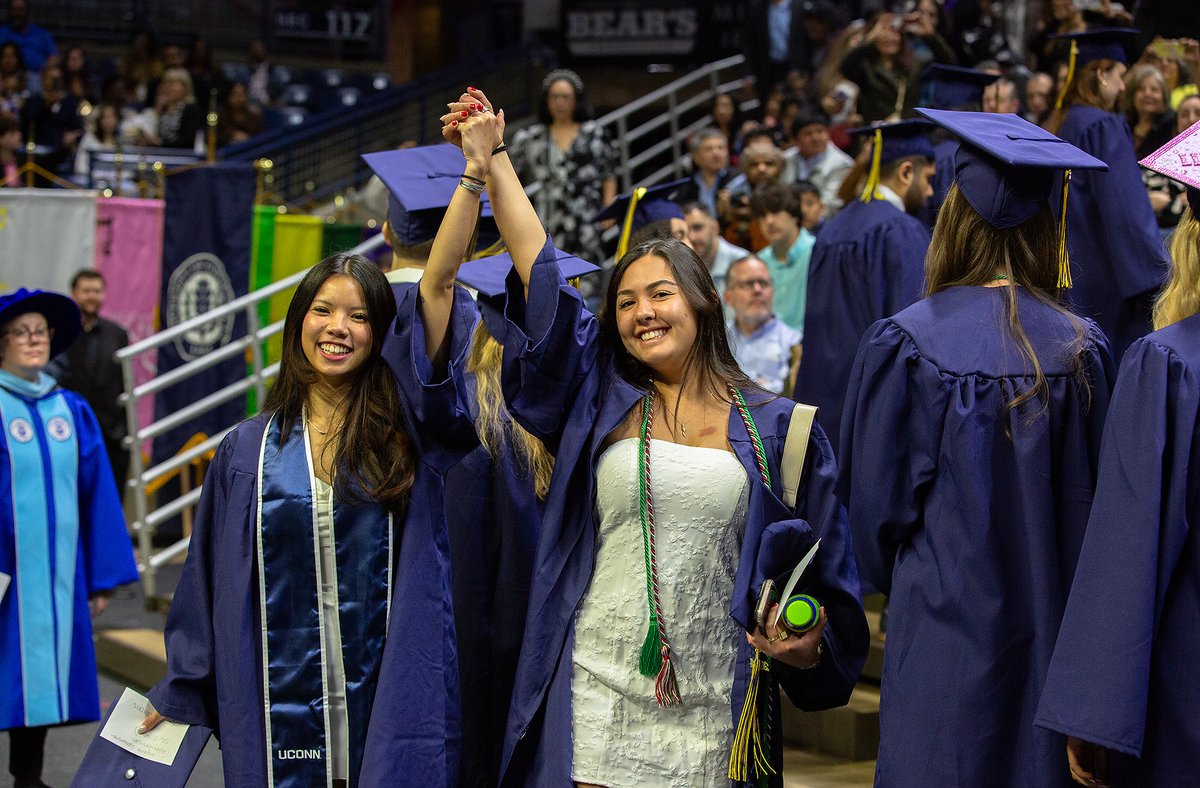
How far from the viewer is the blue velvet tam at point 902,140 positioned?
5.34 metres

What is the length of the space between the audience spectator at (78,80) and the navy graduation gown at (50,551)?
1055cm

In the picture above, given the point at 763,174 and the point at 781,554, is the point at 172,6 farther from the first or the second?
the point at 781,554

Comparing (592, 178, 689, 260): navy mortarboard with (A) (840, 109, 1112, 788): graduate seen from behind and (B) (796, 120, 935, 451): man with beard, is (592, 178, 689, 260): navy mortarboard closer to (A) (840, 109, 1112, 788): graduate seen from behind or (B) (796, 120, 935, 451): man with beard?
(B) (796, 120, 935, 451): man with beard

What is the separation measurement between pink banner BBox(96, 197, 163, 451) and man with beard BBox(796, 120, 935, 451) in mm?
5626

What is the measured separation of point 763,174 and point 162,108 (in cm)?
786

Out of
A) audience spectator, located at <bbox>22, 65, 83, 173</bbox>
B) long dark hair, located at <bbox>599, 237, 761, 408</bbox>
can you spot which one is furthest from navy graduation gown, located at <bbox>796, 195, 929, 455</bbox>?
audience spectator, located at <bbox>22, 65, 83, 173</bbox>

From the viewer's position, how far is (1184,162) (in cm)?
259

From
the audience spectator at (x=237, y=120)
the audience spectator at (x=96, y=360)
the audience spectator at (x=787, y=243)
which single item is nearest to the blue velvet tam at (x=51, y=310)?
the audience spectator at (x=787, y=243)

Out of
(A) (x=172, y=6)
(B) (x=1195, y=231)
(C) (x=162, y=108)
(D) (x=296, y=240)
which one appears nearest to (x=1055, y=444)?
(B) (x=1195, y=231)

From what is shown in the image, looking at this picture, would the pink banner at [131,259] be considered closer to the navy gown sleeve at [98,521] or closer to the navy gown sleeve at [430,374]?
the navy gown sleeve at [98,521]

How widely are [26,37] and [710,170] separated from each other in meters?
9.64

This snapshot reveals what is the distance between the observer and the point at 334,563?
3.20 metres

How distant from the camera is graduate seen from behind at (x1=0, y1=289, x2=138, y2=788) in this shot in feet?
16.1

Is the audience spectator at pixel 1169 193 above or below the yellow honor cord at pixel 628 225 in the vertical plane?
above
